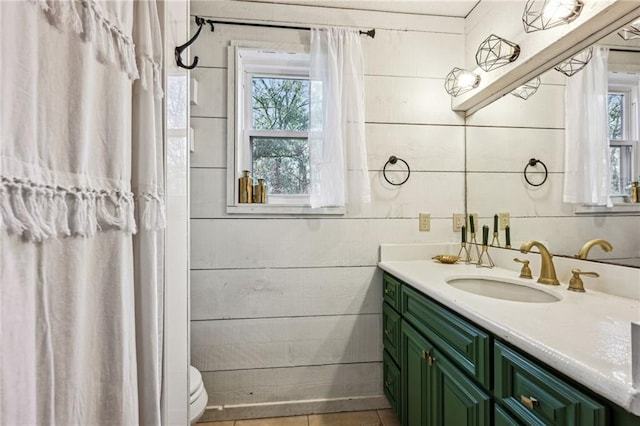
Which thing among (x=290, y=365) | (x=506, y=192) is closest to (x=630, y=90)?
(x=506, y=192)

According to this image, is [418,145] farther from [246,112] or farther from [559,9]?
[246,112]

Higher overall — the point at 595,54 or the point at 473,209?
the point at 595,54

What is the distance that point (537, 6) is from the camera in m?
1.27

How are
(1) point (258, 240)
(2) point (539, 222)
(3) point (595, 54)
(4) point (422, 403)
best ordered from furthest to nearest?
(1) point (258, 240), (2) point (539, 222), (4) point (422, 403), (3) point (595, 54)

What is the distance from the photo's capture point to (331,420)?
1719 mm

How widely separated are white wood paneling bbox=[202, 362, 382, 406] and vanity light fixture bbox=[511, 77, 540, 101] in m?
1.70

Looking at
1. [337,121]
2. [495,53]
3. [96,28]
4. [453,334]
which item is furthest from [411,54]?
[96,28]

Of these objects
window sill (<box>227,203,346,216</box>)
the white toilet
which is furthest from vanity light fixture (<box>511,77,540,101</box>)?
the white toilet

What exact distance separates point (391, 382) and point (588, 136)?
1.50m

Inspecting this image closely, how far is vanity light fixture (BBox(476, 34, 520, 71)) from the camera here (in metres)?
1.40

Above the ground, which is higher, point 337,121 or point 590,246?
point 337,121

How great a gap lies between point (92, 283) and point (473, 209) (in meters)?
1.90

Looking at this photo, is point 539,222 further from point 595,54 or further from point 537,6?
point 537,6

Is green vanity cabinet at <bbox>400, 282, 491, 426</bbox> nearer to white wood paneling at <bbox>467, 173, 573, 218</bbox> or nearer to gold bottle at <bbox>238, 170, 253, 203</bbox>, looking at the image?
white wood paneling at <bbox>467, 173, 573, 218</bbox>
